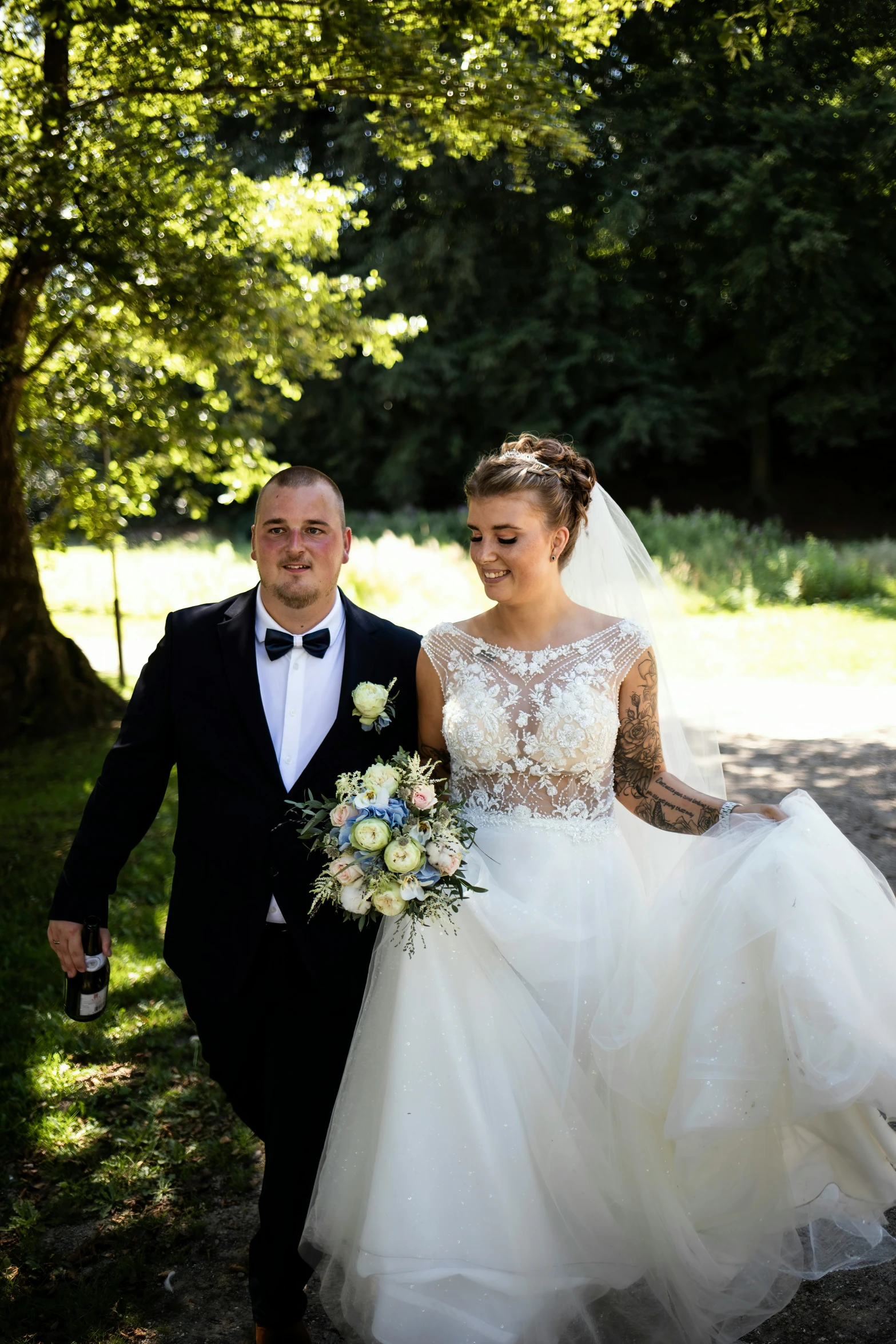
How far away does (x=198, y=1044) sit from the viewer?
514 cm

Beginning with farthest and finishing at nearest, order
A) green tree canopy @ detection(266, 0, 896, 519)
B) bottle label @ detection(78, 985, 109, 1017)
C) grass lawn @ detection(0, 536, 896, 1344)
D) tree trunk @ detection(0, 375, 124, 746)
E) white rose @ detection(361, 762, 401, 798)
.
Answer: green tree canopy @ detection(266, 0, 896, 519) → tree trunk @ detection(0, 375, 124, 746) → grass lawn @ detection(0, 536, 896, 1344) → bottle label @ detection(78, 985, 109, 1017) → white rose @ detection(361, 762, 401, 798)

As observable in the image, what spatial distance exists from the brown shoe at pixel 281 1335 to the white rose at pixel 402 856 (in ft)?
4.60

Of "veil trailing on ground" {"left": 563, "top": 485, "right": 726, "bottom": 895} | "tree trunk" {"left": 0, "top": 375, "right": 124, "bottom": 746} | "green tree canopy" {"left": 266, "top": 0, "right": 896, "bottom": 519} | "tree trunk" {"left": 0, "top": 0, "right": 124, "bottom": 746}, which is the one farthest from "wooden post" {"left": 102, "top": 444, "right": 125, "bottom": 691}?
"green tree canopy" {"left": 266, "top": 0, "right": 896, "bottom": 519}

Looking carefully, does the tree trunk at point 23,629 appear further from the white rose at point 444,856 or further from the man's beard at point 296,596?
the white rose at point 444,856

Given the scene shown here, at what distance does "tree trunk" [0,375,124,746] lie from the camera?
33.6 feet

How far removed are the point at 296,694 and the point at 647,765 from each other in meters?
1.18

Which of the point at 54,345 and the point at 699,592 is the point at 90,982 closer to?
the point at 54,345

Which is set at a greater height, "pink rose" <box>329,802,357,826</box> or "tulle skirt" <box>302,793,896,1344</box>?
"pink rose" <box>329,802,357,826</box>

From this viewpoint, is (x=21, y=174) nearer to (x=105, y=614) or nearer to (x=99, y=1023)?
(x=99, y=1023)

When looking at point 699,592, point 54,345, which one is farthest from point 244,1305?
point 699,592

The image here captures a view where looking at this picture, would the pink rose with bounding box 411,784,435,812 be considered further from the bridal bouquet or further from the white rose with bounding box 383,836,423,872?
the white rose with bounding box 383,836,423,872

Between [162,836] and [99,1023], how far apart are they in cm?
304

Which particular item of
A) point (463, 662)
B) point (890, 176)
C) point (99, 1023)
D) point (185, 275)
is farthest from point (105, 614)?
point (890, 176)

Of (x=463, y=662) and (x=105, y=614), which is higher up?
(x=463, y=662)
